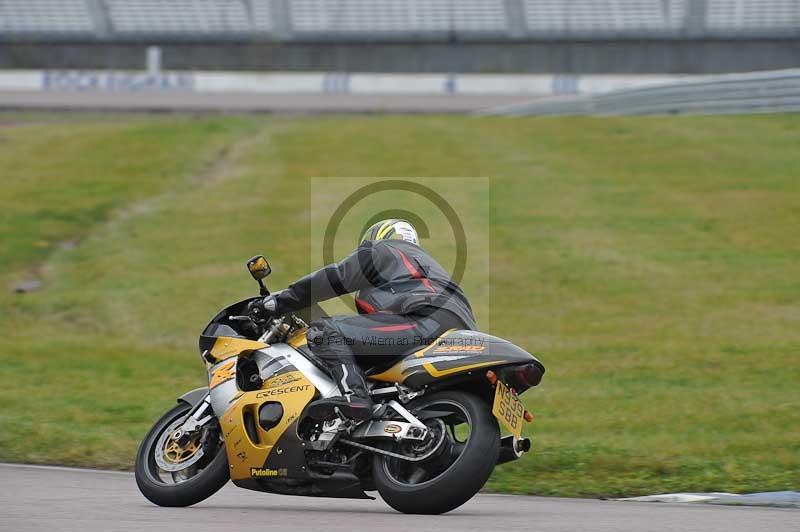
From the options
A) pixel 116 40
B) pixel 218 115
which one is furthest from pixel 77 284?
pixel 116 40

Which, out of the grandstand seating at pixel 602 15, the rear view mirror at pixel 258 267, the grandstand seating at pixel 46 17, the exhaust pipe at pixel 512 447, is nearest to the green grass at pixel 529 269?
the exhaust pipe at pixel 512 447

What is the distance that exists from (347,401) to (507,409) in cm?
92

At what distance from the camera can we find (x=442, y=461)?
6098 millimetres

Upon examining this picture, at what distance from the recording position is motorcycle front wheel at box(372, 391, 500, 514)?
19.4 ft

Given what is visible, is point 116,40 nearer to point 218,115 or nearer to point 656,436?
point 218,115

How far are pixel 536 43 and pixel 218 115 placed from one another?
14.2 metres

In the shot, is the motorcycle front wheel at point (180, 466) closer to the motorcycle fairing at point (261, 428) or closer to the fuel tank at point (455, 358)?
the motorcycle fairing at point (261, 428)

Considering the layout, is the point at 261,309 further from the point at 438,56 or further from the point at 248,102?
the point at 438,56

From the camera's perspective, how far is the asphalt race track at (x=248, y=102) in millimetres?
37781

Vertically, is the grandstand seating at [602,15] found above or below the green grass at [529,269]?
above

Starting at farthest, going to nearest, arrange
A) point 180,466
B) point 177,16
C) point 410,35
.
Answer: point 177,16 → point 410,35 → point 180,466

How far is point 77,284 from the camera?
15773 millimetres

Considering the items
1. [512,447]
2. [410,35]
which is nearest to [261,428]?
[512,447]

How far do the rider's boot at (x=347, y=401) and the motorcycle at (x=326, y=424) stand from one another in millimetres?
65
